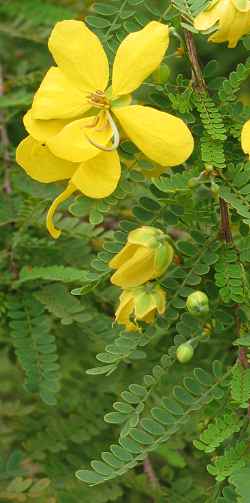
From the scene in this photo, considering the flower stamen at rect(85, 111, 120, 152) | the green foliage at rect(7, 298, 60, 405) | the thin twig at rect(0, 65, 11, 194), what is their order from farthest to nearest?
1. the thin twig at rect(0, 65, 11, 194)
2. the green foliage at rect(7, 298, 60, 405)
3. the flower stamen at rect(85, 111, 120, 152)

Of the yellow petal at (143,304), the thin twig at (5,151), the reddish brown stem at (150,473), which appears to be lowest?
the reddish brown stem at (150,473)

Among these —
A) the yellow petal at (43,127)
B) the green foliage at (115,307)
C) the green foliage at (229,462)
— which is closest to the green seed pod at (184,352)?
the green foliage at (115,307)

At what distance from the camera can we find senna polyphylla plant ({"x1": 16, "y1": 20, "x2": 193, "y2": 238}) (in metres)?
1.35

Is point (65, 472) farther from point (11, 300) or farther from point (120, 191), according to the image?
point (120, 191)

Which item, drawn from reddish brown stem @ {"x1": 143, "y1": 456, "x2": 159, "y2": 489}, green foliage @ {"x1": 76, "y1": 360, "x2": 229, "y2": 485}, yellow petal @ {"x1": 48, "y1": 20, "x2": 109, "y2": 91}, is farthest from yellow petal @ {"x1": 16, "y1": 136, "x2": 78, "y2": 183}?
reddish brown stem @ {"x1": 143, "y1": 456, "x2": 159, "y2": 489}

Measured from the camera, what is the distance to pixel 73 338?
2.07 meters

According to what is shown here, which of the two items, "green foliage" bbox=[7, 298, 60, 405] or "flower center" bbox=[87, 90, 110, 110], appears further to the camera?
"green foliage" bbox=[7, 298, 60, 405]

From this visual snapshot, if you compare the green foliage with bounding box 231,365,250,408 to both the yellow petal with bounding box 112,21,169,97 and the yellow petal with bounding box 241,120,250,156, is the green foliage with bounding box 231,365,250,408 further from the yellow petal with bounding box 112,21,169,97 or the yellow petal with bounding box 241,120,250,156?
the yellow petal with bounding box 112,21,169,97

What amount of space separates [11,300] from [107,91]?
579 mm

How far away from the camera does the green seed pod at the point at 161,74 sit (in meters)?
1.43

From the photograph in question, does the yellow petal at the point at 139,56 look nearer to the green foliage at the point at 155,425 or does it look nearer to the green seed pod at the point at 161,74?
the green seed pod at the point at 161,74

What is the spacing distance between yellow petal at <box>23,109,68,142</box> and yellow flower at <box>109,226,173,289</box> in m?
0.19

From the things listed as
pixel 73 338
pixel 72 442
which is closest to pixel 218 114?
pixel 73 338

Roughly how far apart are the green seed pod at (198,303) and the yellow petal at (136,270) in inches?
2.7
